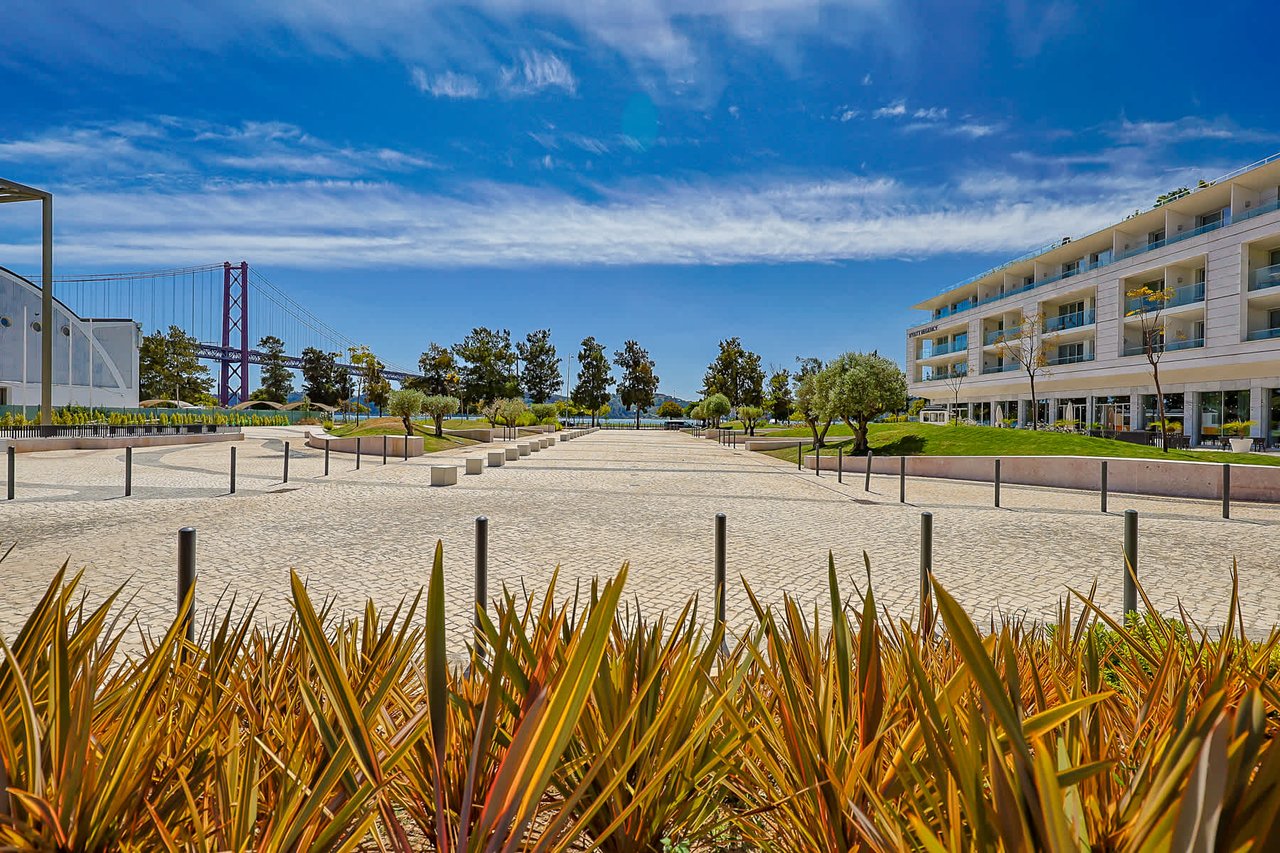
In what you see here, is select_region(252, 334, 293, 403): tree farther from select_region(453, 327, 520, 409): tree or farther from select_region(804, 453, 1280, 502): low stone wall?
select_region(804, 453, 1280, 502): low stone wall

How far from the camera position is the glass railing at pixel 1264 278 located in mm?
34231

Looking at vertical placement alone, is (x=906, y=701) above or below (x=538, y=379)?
below

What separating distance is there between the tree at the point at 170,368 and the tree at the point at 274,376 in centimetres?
1885

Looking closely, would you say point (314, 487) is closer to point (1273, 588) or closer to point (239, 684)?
point (239, 684)

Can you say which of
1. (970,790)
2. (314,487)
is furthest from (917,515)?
(314,487)

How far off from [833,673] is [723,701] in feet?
1.61

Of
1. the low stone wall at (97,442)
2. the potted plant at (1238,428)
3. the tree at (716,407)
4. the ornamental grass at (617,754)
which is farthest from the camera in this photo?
the tree at (716,407)

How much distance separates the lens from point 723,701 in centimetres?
192

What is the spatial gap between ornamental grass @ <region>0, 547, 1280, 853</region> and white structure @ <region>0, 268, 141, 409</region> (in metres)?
73.3

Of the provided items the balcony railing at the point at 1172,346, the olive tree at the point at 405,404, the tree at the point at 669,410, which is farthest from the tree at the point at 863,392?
the tree at the point at 669,410

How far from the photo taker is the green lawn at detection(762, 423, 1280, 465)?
21859mm

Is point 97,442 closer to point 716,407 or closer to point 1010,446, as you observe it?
point 1010,446

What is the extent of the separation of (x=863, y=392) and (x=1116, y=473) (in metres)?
11.1

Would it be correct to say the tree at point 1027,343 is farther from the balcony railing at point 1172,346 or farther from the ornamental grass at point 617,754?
the ornamental grass at point 617,754
